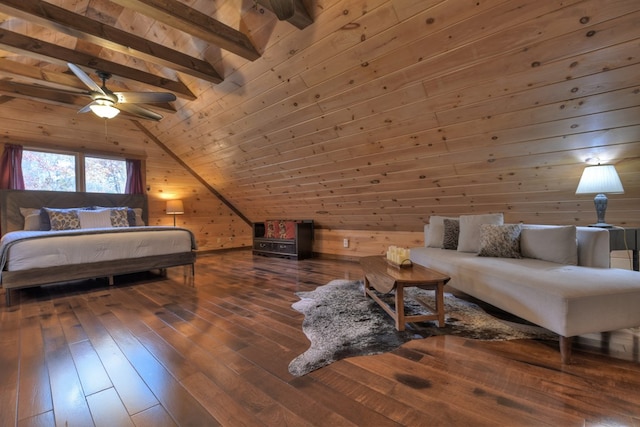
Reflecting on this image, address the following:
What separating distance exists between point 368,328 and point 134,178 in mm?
5110

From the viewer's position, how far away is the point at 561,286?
171 centimetres

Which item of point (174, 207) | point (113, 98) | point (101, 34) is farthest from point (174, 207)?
point (101, 34)

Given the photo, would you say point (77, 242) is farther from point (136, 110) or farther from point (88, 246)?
point (136, 110)

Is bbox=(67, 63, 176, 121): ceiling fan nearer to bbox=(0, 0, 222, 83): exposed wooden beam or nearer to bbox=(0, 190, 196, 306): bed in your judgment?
bbox=(0, 0, 222, 83): exposed wooden beam

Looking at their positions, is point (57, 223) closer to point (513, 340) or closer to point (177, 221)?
point (177, 221)

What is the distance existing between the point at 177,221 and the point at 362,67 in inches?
196

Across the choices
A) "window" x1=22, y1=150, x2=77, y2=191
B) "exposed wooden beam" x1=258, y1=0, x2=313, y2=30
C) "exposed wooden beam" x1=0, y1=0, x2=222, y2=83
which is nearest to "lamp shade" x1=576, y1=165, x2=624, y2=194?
"exposed wooden beam" x1=258, y1=0, x2=313, y2=30

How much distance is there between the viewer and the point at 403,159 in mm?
3191

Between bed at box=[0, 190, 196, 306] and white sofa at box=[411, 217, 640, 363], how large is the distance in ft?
11.5

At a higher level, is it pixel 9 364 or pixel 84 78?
pixel 84 78

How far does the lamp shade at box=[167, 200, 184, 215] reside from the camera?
5.34 m

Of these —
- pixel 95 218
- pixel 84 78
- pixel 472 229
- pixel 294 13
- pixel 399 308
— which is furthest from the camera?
pixel 95 218

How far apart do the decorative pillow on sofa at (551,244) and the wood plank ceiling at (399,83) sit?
0.56 m

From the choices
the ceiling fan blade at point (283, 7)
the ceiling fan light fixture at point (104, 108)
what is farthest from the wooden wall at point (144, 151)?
the ceiling fan blade at point (283, 7)
